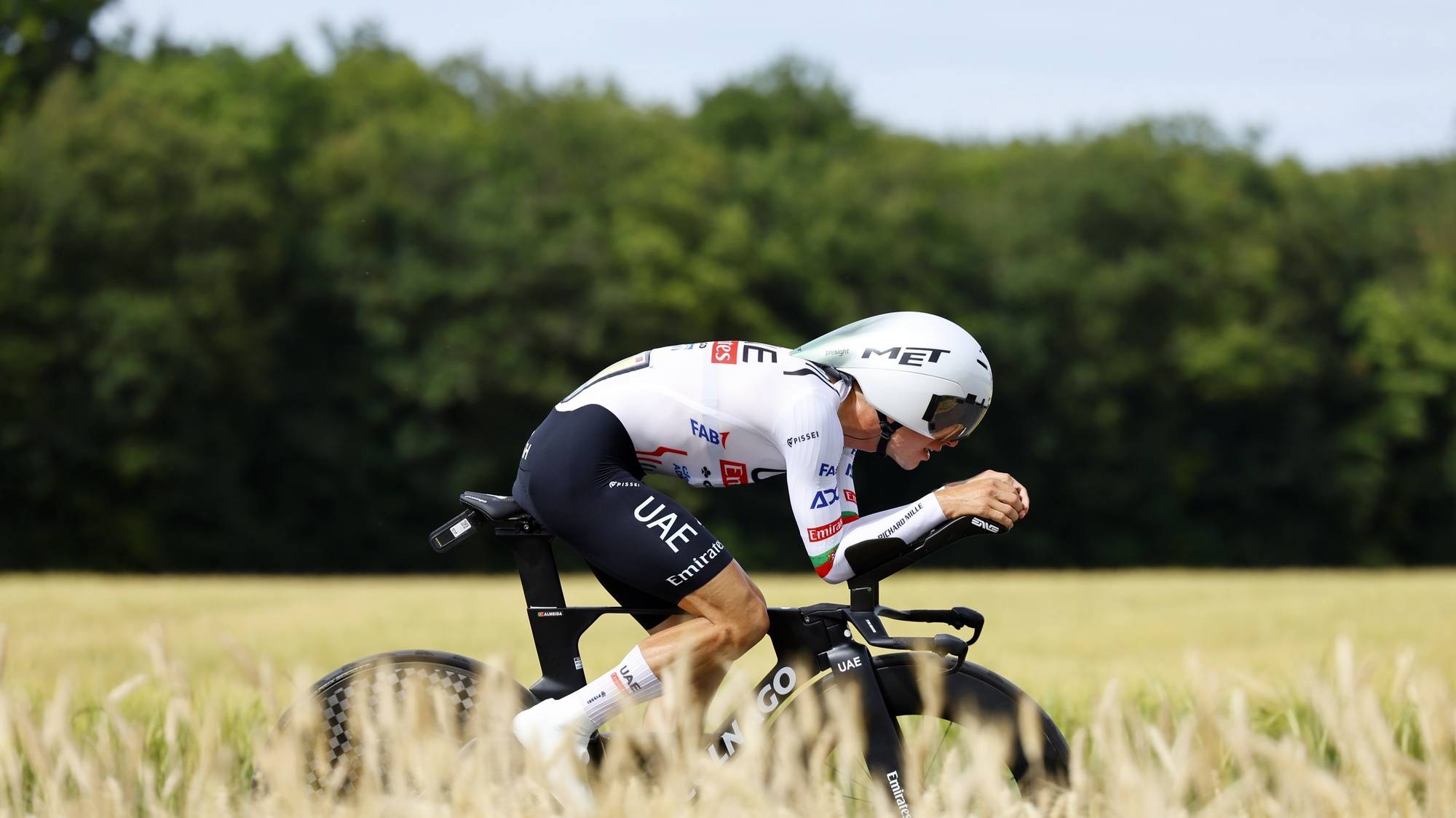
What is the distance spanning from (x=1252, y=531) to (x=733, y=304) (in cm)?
2083

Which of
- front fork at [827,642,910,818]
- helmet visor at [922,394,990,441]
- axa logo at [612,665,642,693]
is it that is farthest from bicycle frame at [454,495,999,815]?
helmet visor at [922,394,990,441]

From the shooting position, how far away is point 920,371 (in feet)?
16.0

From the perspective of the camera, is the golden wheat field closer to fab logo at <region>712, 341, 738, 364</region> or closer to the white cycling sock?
the white cycling sock

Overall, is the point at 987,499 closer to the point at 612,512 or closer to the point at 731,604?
the point at 731,604

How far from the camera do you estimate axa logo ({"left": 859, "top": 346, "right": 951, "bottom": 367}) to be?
4902mm

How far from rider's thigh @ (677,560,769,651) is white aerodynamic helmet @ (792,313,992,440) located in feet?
2.35

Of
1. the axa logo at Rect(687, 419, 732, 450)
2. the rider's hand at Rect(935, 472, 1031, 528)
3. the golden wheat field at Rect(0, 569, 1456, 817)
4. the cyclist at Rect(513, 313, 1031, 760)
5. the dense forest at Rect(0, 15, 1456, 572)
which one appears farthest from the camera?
the dense forest at Rect(0, 15, 1456, 572)

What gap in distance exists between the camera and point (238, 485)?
42.4 metres

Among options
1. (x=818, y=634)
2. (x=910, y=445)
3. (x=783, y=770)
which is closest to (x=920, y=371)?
(x=910, y=445)

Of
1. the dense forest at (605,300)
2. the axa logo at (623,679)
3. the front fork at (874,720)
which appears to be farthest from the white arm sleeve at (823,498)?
the dense forest at (605,300)

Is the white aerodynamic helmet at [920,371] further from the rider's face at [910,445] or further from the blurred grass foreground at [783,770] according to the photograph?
the blurred grass foreground at [783,770]

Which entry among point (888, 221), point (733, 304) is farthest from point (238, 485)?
point (888, 221)

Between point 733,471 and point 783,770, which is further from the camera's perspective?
point 733,471

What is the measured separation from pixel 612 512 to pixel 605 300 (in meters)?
38.6
